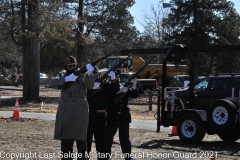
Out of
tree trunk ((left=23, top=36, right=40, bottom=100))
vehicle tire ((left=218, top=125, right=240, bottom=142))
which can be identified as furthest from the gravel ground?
tree trunk ((left=23, top=36, right=40, bottom=100))

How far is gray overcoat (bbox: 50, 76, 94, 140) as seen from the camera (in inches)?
256

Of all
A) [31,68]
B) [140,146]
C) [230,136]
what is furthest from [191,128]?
[31,68]

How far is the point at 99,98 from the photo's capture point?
7.38 m

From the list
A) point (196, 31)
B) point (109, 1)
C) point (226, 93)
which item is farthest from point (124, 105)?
point (109, 1)

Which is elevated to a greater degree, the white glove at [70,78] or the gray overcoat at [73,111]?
the white glove at [70,78]

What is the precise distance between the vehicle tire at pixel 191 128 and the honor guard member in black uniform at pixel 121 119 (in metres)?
3.66

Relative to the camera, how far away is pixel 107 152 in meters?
7.65

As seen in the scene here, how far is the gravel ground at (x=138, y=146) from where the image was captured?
355 inches

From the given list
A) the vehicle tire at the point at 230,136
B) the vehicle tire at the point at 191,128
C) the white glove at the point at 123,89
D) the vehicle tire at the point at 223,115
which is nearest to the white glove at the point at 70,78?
the white glove at the point at 123,89

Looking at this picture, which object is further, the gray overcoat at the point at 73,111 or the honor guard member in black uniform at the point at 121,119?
the honor guard member in black uniform at the point at 121,119

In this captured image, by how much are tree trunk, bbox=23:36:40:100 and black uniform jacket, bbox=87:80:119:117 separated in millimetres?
19951

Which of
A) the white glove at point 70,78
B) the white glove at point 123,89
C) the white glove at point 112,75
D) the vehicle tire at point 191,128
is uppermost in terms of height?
the white glove at point 112,75

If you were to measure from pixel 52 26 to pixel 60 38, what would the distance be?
1.48 m

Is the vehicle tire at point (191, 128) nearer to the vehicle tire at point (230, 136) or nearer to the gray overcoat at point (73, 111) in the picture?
the vehicle tire at point (230, 136)
